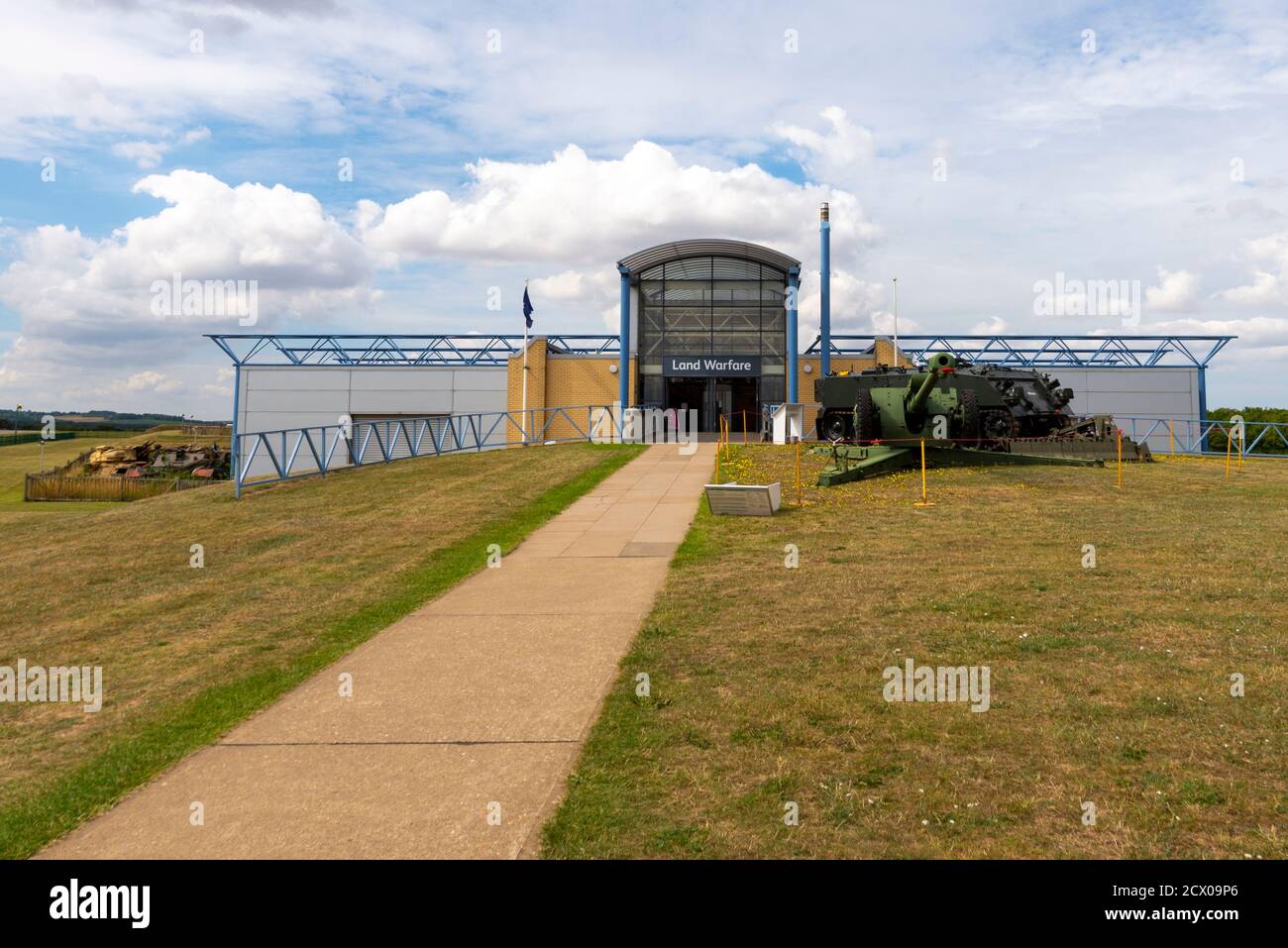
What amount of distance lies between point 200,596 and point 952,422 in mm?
15808

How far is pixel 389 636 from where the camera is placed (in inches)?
295

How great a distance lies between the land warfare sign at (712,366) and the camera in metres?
38.3

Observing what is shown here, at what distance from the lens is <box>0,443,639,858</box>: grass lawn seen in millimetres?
5219

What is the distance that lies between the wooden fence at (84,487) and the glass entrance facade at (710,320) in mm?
21486

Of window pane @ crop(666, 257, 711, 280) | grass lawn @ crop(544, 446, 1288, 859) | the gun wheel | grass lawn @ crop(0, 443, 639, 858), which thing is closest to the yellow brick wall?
window pane @ crop(666, 257, 711, 280)

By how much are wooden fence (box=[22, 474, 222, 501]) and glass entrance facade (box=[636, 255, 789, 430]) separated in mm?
21486

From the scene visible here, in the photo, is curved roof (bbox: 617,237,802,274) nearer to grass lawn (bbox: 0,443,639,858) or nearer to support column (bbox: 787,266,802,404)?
support column (bbox: 787,266,802,404)

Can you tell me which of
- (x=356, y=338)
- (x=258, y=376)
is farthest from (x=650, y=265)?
(x=258, y=376)

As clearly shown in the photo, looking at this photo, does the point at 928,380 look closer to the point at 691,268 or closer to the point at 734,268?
the point at 734,268

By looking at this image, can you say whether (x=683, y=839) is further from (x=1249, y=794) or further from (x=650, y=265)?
(x=650, y=265)

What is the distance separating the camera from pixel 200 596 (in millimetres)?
9820

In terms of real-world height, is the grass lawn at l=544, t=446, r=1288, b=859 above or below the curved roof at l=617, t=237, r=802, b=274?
below

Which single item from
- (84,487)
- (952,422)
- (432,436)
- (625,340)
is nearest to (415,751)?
(952,422)

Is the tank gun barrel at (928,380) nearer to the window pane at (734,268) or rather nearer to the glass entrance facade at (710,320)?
the glass entrance facade at (710,320)
